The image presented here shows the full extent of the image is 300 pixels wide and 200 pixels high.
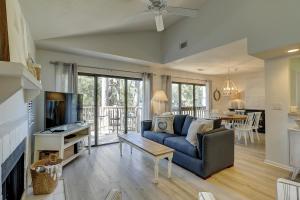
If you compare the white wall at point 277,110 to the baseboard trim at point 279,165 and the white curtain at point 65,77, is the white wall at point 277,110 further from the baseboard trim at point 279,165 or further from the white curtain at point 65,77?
the white curtain at point 65,77

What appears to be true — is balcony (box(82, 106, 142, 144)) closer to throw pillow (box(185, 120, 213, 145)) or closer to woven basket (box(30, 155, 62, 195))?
throw pillow (box(185, 120, 213, 145))

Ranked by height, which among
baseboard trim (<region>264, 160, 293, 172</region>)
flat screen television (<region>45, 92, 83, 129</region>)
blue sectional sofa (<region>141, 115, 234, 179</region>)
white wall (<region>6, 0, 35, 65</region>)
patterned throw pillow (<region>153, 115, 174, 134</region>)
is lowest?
baseboard trim (<region>264, 160, 293, 172</region>)

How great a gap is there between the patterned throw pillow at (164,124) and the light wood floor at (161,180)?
0.88 meters

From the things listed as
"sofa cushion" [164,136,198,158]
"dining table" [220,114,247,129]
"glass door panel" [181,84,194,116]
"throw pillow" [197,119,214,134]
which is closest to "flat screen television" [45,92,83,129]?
"sofa cushion" [164,136,198,158]

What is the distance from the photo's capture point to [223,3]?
3.53 m

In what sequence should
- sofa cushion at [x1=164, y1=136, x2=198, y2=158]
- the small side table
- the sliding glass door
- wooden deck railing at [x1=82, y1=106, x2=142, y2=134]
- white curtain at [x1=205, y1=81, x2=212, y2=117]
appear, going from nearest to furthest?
the small side table → sofa cushion at [x1=164, y1=136, x2=198, y2=158] → the sliding glass door → wooden deck railing at [x1=82, y1=106, x2=142, y2=134] → white curtain at [x1=205, y1=81, x2=212, y2=117]

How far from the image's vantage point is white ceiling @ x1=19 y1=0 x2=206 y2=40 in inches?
85.8

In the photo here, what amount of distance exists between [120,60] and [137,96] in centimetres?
125

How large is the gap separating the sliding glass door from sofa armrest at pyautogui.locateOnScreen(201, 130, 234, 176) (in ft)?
9.69

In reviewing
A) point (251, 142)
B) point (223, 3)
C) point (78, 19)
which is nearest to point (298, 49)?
point (223, 3)

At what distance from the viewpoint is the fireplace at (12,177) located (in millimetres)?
1176

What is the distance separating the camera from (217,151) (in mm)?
2857

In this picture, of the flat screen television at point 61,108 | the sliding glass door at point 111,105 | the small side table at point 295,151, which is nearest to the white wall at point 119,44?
the sliding glass door at point 111,105

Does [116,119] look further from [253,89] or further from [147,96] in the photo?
[253,89]
